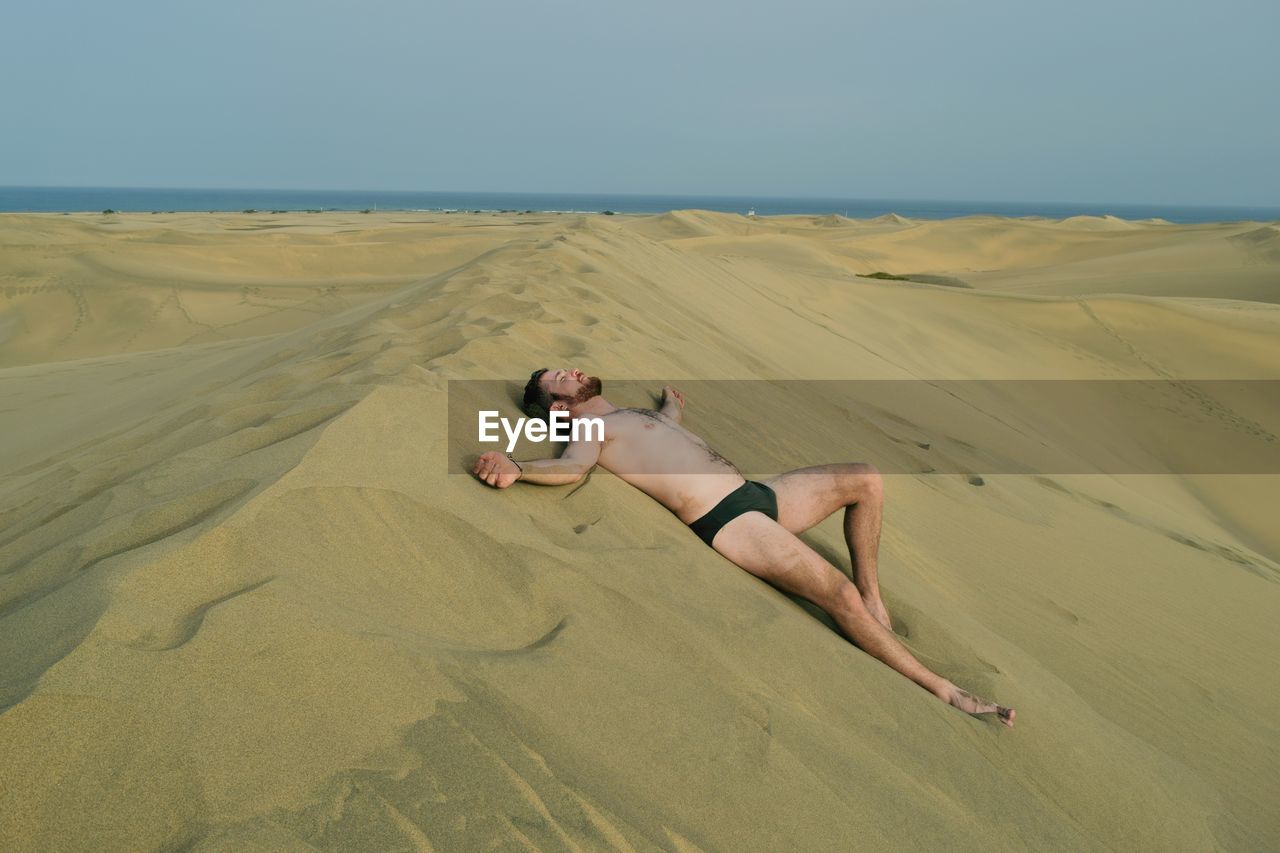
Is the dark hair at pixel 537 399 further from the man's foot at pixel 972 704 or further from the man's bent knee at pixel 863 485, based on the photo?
the man's foot at pixel 972 704

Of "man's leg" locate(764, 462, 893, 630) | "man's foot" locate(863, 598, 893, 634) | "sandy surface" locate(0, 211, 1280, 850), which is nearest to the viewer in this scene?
"sandy surface" locate(0, 211, 1280, 850)

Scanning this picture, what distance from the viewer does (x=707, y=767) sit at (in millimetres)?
1774

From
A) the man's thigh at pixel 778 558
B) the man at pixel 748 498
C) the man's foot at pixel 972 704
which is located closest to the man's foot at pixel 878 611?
the man at pixel 748 498

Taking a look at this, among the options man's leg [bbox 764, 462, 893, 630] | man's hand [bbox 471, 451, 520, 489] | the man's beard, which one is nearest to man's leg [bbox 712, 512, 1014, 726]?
man's leg [bbox 764, 462, 893, 630]

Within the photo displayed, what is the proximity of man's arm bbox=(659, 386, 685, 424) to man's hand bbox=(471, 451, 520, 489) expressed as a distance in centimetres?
135

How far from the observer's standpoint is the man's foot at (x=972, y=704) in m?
2.50

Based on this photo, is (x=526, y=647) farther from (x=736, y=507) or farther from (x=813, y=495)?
(x=813, y=495)

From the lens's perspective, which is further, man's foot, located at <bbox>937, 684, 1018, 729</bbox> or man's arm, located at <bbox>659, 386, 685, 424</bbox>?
man's arm, located at <bbox>659, 386, 685, 424</bbox>

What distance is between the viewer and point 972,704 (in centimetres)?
252

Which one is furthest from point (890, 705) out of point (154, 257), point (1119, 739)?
point (154, 257)

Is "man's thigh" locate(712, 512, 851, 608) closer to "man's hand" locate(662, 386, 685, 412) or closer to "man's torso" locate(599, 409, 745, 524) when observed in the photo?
"man's torso" locate(599, 409, 745, 524)

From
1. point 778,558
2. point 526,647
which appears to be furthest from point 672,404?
point 526,647

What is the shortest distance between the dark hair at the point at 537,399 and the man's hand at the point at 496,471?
29.3 inches

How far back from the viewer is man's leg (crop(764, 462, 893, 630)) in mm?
3195
